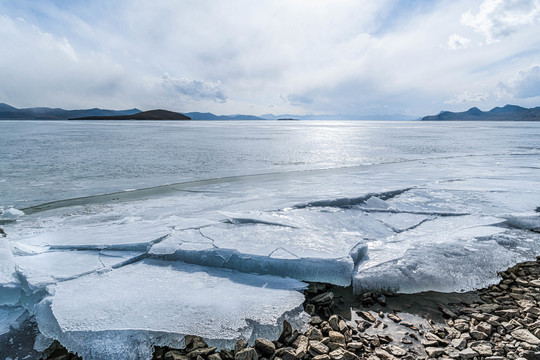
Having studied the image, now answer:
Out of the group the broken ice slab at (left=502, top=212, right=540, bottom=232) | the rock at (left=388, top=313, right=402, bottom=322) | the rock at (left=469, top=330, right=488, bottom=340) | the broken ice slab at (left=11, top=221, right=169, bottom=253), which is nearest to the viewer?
the rock at (left=469, top=330, right=488, bottom=340)

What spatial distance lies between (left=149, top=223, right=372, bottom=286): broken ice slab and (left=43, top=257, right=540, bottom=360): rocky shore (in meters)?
0.25

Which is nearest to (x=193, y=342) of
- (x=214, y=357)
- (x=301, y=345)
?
(x=214, y=357)

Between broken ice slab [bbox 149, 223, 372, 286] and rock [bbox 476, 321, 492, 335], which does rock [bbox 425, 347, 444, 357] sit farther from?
broken ice slab [bbox 149, 223, 372, 286]

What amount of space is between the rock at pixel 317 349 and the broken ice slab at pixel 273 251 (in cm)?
89

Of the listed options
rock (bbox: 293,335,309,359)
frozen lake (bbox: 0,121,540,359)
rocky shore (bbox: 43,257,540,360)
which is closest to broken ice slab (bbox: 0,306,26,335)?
frozen lake (bbox: 0,121,540,359)

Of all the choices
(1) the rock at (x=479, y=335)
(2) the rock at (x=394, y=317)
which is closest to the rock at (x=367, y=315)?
(2) the rock at (x=394, y=317)

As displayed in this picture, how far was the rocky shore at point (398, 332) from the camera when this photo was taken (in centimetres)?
216

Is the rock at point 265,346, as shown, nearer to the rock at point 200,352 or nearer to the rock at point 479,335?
the rock at point 200,352

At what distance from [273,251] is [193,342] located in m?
1.33

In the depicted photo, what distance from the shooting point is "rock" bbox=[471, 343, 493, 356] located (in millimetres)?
2141

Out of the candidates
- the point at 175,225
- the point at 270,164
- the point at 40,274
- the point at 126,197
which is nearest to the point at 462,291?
the point at 175,225

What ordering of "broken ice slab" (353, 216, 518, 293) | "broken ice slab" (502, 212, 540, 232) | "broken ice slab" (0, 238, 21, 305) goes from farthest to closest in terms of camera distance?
"broken ice slab" (502, 212, 540, 232) → "broken ice slab" (353, 216, 518, 293) → "broken ice slab" (0, 238, 21, 305)

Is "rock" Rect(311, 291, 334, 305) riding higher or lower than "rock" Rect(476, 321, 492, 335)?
lower

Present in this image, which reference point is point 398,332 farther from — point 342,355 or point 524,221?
point 524,221
